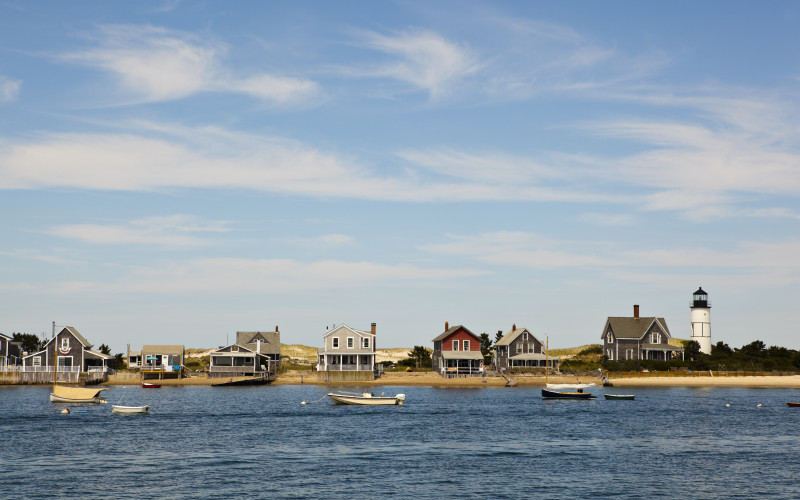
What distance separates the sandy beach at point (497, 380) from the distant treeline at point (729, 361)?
318cm

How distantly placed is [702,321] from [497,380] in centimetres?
3983

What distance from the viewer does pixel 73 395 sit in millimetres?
85062

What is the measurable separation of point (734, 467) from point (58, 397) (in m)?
66.2

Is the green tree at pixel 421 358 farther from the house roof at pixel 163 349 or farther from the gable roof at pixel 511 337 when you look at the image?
the house roof at pixel 163 349

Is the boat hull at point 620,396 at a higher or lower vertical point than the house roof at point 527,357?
lower

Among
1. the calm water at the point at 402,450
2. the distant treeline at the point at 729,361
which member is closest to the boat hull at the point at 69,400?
the calm water at the point at 402,450

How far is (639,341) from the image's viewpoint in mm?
126562

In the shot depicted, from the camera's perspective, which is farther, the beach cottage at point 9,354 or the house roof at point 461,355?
the house roof at point 461,355

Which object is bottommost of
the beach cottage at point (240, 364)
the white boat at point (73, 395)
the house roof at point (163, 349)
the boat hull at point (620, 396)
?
the boat hull at point (620, 396)

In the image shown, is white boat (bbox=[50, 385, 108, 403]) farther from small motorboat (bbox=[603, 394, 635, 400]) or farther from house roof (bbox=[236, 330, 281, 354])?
small motorboat (bbox=[603, 394, 635, 400])

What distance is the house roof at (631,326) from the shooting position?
127 metres

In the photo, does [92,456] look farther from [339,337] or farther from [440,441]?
[339,337]

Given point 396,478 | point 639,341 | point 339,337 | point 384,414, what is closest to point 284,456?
point 396,478

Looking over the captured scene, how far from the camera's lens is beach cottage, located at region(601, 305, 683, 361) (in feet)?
416
